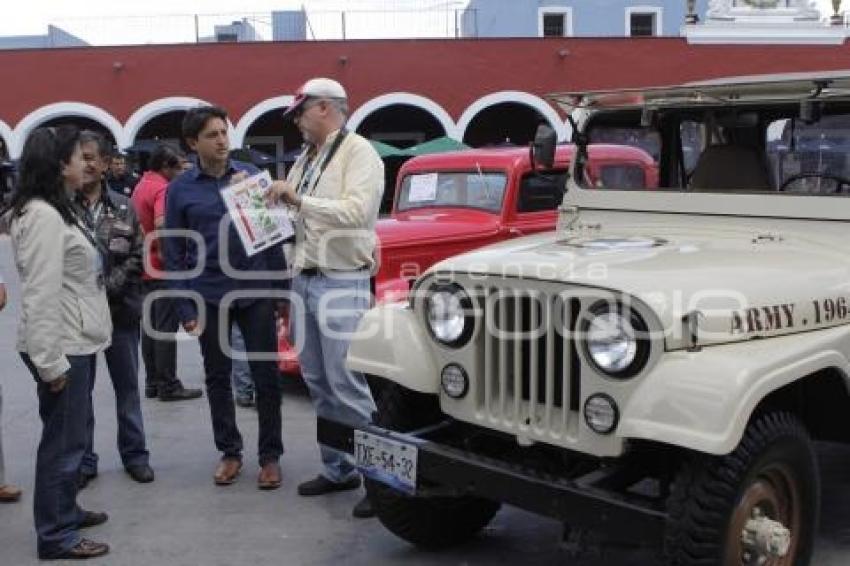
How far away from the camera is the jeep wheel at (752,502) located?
8.70 ft

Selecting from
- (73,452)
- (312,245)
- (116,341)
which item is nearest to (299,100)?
(312,245)

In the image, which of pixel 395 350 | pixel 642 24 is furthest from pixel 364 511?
pixel 642 24

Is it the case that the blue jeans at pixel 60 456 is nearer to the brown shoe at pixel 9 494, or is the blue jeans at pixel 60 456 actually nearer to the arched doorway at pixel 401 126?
the brown shoe at pixel 9 494

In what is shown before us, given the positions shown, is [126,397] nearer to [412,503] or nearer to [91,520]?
[91,520]

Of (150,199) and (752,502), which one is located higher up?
(150,199)

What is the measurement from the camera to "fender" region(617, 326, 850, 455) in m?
2.59

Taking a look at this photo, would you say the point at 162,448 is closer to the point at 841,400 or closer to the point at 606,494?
the point at 606,494

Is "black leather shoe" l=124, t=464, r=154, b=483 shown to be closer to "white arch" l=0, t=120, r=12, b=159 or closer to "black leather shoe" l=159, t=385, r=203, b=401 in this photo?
"black leather shoe" l=159, t=385, r=203, b=401

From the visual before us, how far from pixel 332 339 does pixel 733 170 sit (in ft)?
6.30

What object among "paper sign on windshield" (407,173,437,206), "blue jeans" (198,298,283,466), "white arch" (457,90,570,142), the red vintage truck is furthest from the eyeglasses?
"white arch" (457,90,570,142)

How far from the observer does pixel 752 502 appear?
9.32 ft

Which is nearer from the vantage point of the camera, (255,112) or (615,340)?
(615,340)

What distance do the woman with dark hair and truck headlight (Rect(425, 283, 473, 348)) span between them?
1.38 m

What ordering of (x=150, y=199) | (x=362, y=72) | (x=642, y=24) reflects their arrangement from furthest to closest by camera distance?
1. (x=642, y=24)
2. (x=362, y=72)
3. (x=150, y=199)
